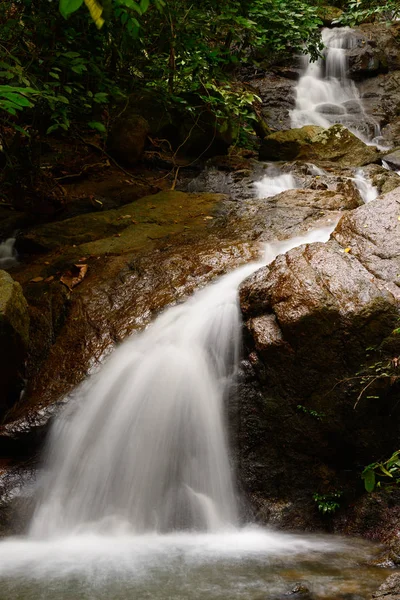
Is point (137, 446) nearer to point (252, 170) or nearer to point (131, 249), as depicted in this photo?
point (131, 249)

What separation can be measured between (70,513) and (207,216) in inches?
167

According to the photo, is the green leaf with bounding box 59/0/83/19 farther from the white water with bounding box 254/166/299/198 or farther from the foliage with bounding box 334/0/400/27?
the foliage with bounding box 334/0/400/27

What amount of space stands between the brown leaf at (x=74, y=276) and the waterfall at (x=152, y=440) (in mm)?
1149

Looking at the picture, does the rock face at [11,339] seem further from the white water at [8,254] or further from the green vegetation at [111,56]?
the white water at [8,254]

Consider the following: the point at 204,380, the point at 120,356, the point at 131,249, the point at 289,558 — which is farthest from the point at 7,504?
the point at 131,249

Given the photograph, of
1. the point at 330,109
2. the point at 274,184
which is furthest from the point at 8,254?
the point at 330,109

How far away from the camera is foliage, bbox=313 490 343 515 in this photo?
3314mm

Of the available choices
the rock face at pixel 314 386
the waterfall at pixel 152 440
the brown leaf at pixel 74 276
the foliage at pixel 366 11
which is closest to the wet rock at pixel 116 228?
the brown leaf at pixel 74 276

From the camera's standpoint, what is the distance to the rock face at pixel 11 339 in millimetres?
3811

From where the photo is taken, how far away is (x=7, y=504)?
3385 mm

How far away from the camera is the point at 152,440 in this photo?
143 inches

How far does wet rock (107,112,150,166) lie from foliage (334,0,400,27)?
4666 millimetres

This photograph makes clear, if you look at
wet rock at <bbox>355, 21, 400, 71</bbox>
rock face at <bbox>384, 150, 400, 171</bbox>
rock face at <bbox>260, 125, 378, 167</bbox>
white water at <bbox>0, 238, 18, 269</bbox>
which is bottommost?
white water at <bbox>0, 238, 18, 269</bbox>

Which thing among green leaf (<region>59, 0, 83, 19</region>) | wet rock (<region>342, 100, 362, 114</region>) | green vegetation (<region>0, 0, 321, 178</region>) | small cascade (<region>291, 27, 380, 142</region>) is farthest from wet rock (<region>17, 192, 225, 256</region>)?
wet rock (<region>342, 100, 362, 114</region>)
